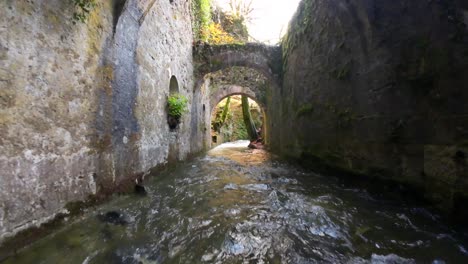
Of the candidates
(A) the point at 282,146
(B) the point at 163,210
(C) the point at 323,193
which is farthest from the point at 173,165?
(A) the point at 282,146

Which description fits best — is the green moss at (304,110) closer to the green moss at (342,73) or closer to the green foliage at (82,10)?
the green moss at (342,73)

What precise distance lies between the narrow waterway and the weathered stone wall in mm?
464

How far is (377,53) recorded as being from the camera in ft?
9.27

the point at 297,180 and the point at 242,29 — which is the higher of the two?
the point at 242,29

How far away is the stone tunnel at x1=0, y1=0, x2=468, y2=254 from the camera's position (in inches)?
65.2

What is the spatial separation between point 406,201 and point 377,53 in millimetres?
1827

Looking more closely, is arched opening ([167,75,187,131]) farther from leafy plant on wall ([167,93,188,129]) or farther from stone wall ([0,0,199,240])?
stone wall ([0,0,199,240])

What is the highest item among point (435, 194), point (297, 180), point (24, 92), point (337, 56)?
point (337, 56)

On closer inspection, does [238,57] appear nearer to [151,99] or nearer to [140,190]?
[151,99]

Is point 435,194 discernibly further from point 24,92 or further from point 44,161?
point 24,92

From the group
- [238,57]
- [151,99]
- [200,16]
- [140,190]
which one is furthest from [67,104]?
[200,16]

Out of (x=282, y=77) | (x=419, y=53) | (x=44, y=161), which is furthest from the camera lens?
(x=282, y=77)

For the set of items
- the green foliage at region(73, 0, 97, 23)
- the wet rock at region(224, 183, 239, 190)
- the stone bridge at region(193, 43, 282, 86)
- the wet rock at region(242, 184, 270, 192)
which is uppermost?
the stone bridge at region(193, 43, 282, 86)

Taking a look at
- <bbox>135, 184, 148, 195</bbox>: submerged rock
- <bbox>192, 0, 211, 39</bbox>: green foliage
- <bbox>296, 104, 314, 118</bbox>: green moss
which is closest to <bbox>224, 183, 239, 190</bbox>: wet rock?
<bbox>135, 184, 148, 195</bbox>: submerged rock
